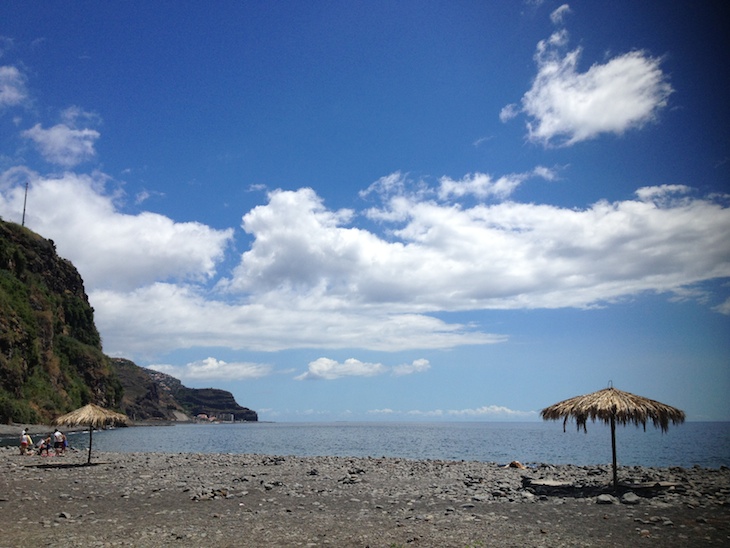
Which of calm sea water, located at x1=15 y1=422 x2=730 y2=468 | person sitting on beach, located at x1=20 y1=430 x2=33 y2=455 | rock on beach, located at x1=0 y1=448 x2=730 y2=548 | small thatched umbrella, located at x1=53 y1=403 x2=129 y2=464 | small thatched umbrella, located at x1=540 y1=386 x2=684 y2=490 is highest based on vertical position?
small thatched umbrella, located at x1=540 y1=386 x2=684 y2=490

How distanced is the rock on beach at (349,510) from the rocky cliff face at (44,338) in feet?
261

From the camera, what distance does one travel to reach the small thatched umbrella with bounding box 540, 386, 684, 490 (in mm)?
19969

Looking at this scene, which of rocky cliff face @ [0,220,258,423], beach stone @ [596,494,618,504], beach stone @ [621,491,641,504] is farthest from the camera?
rocky cliff face @ [0,220,258,423]

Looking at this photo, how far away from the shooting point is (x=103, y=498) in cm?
1898

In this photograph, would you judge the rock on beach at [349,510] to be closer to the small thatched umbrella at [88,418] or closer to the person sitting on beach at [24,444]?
the small thatched umbrella at [88,418]

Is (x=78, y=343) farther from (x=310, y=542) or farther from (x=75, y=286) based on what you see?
(x=310, y=542)

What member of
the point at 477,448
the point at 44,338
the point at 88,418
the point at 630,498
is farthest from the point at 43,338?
the point at 630,498

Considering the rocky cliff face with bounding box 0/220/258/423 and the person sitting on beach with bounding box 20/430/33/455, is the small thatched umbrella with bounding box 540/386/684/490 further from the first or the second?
the rocky cliff face with bounding box 0/220/258/423

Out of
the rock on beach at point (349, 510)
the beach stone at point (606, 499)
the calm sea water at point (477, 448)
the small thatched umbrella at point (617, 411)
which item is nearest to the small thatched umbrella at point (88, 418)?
the rock on beach at point (349, 510)

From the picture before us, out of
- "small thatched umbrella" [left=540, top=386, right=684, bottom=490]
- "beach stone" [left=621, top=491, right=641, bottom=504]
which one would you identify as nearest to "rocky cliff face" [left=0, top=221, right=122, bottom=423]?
"small thatched umbrella" [left=540, top=386, right=684, bottom=490]

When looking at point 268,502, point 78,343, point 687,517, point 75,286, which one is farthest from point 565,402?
point 75,286

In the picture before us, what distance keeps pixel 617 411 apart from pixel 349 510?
1079 cm

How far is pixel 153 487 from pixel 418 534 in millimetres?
13000

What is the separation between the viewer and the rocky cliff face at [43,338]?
9325cm
